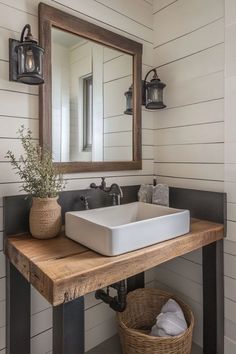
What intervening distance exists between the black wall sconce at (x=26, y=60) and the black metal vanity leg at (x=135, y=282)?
136 centimetres

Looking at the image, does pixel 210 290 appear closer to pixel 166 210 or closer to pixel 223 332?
pixel 223 332

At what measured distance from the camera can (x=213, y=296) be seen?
1.48 meters

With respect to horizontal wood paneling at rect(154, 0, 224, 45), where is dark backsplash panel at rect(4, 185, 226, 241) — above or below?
below

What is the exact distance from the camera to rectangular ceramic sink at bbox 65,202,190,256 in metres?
0.98

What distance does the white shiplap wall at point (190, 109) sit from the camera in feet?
4.91

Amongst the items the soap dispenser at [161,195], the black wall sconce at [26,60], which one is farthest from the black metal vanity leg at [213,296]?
the black wall sconce at [26,60]

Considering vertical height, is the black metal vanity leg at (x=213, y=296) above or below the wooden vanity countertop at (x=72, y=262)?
below

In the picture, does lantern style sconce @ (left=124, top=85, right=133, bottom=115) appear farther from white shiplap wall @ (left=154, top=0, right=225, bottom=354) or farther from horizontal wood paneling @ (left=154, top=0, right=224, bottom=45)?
horizontal wood paneling @ (left=154, top=0, right=224, bottom=45)

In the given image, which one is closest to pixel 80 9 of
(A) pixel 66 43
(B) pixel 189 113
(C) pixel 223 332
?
(A) pixel 66 43

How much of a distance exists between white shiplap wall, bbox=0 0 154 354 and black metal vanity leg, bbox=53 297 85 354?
528 mm

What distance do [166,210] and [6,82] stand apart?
3.32 ft

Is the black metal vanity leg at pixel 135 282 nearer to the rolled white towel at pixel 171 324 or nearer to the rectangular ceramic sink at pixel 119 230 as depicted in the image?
the rolled white towel at pixel 171 324

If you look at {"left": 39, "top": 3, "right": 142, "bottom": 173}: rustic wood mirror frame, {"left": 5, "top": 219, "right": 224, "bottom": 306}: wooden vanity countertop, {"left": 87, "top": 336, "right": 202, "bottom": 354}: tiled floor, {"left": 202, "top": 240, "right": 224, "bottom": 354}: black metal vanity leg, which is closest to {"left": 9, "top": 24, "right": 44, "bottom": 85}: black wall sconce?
{"left": 39, "top": 3, "right": 142, "bottom": 173}: rustic wood mirror frame

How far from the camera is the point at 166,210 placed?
1.37 metres
